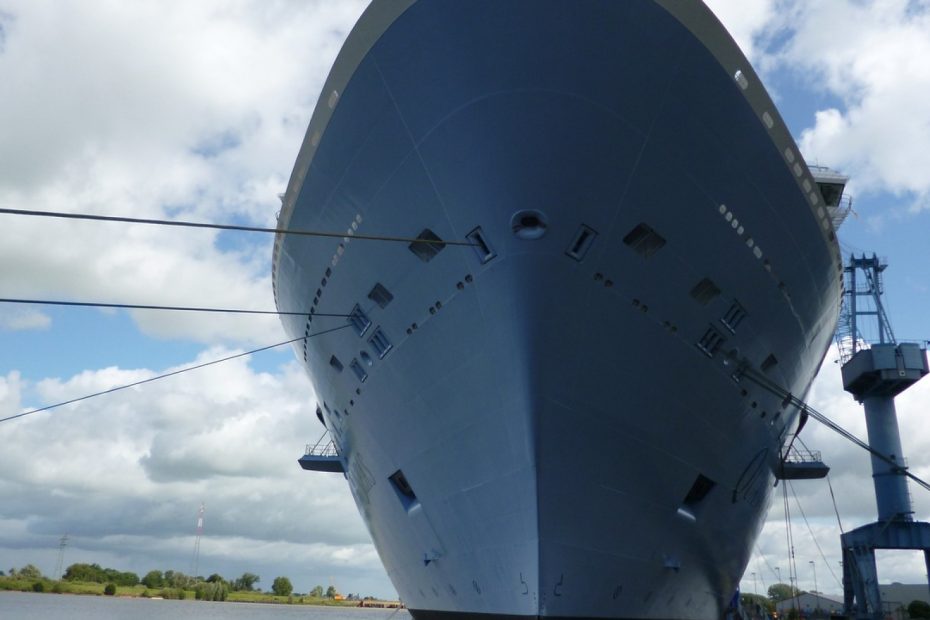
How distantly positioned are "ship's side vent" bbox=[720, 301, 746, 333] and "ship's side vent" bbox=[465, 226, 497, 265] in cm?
346

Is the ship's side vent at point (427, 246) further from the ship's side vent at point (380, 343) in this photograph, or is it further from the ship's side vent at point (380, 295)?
the ship's side vent at point (380, 343)

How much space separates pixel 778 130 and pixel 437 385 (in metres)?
5.62

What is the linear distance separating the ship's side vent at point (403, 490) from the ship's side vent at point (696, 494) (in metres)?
3.99

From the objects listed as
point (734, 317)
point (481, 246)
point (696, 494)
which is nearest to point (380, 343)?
point (481, 246)

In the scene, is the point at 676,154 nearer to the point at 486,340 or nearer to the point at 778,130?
the point at 778,130

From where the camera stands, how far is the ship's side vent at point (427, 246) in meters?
9.03

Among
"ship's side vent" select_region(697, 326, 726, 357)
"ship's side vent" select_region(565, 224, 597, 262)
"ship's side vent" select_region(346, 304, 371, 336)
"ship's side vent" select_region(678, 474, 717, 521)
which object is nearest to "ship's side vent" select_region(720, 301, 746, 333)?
"ship's side vent" select_region(697, 326, 726, 357)

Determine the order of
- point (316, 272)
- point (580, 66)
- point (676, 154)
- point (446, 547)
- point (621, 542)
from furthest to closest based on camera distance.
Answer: point (316, 272) < point (446, 547) < point (621, 542) < point (676, 154) < point (580, 66)

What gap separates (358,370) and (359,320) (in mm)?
975

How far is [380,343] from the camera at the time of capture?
1029cm

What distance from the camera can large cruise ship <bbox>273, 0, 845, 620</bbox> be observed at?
27.0ft

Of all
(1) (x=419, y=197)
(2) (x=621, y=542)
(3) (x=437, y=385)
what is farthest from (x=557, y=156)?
(2) (x=621, y=542)

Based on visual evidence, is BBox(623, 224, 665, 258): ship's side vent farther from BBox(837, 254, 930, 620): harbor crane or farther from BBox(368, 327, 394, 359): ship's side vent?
BBox(837, 254, 930, 620): harbor crane

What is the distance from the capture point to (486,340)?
8.73 meters
